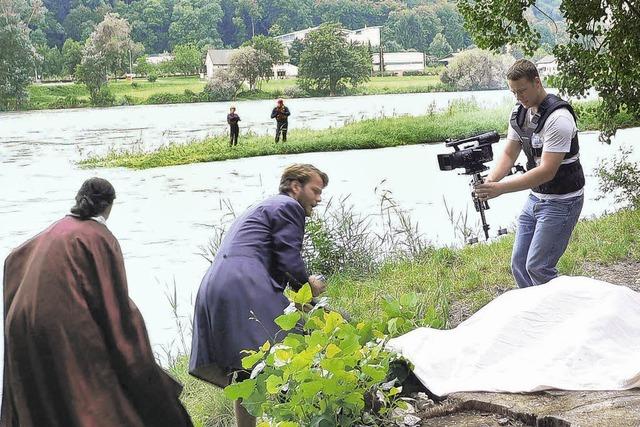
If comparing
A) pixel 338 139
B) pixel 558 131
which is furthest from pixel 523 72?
pixel 338 139

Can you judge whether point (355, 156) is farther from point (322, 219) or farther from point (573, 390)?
point (573, 390)

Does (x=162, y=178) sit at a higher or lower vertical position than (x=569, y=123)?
lower

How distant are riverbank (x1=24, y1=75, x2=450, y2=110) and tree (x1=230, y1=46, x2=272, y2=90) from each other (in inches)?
40.6

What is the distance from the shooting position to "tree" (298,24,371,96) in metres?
41.1

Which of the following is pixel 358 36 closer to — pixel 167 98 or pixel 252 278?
pixel 167 98

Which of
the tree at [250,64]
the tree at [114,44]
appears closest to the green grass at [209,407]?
the tree at [250,64]

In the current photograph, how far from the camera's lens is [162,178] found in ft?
99.1

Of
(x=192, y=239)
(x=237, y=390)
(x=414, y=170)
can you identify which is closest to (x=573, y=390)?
(x=237, y=390)

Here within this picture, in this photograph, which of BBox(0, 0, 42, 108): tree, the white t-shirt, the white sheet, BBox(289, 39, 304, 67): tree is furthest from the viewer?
BBox(289, 39, 304, 67): tree

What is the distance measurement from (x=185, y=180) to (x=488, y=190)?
26.7m

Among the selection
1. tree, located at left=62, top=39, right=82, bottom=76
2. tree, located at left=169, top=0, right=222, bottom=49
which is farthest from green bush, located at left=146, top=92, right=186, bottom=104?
tree, located at left=62, top=39, right=82, bottom=76

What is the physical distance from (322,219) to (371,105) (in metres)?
31.9

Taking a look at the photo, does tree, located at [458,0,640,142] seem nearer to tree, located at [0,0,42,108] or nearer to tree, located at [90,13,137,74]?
→ tree, located at [0,0,42,108]

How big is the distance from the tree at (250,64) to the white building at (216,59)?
0.75 meters
